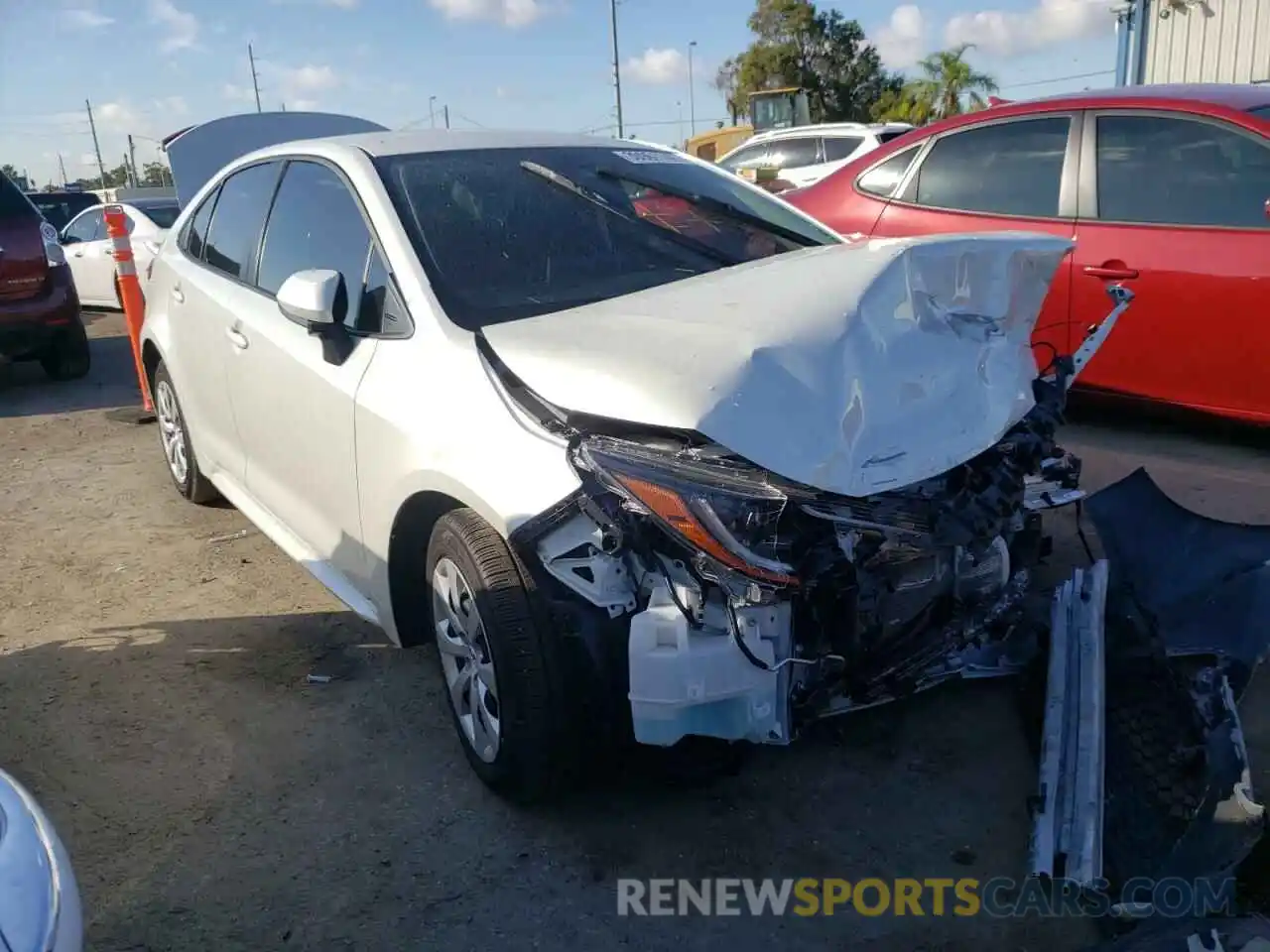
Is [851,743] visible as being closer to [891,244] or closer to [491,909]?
[491,909]

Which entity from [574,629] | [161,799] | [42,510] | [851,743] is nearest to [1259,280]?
[851,743]

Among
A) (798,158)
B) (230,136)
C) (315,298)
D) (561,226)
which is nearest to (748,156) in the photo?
(798,158)

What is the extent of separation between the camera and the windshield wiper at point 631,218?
3.45 meters

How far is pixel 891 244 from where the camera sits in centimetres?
287

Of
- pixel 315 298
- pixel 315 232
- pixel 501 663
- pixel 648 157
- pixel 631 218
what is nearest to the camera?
pixel 501 663

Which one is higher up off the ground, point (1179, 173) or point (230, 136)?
point (230, 136)

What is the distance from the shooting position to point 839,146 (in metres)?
14.1

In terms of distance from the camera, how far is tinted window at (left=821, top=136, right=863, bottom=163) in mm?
13875

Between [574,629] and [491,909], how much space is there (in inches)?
26.7

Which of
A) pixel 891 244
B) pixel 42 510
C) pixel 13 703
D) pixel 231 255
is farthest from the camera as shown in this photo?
pixel 42 510

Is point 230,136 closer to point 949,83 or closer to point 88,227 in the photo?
point 88,227

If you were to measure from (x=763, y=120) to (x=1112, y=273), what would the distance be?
26.3 meters

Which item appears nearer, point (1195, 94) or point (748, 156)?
point (1195, 94)

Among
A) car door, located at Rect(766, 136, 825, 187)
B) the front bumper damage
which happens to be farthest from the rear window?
car door, located at Rect(766, 136, 825, 187)
